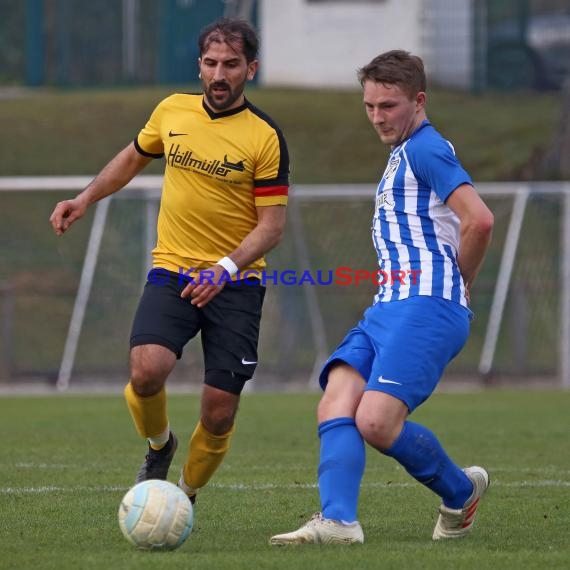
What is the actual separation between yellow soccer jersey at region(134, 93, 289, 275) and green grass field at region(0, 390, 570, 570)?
1266mm

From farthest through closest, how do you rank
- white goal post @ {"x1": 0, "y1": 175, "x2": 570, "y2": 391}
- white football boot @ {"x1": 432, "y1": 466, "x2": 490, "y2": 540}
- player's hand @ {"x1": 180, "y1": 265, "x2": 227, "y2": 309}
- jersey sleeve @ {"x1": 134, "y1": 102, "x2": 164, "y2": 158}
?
white goal post @ {"x1": 0, "y1": 175, "x2": 570, "y2": 391} < jersey sleeve @ {"x1": 134, "y1": 102, "x2": 164, "y2": 158} < player's hand @ {"x1": 180, "y1": 265, "x2": 227, "y2": 309} < white football boot @ {"x1": 432, "y1": 466, "x2": 490, "y2": 540}

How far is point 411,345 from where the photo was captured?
5457 mm

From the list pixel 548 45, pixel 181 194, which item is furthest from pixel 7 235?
pixel 181 194

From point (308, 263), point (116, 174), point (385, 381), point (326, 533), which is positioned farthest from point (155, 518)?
point (308, 263)

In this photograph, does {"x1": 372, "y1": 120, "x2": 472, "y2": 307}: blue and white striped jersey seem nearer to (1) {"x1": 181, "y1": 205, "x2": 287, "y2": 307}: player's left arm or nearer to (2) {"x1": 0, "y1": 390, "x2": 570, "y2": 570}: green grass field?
(1) {"x1": 181, "y1": 205, "x2": 287, "y2": 307}: player's left arm

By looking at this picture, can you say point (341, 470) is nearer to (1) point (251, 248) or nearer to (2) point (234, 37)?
(1) point (251, 248)

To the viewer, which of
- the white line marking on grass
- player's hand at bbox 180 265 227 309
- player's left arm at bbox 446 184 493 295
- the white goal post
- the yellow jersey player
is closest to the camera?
player's left arm at bbox 446 184 493 295

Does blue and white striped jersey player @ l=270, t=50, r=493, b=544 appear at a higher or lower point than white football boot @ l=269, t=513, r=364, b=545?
higher

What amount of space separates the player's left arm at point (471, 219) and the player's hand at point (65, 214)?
78.4 inches

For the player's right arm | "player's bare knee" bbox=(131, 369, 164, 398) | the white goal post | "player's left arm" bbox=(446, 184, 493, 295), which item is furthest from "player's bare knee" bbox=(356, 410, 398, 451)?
the white goal post

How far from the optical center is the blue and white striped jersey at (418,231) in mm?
5543

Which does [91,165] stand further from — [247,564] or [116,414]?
[247,564]

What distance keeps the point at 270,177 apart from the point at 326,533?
1.83 metres

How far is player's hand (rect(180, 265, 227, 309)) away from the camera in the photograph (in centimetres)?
627
